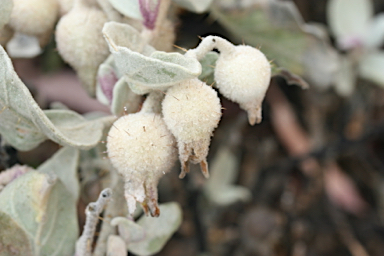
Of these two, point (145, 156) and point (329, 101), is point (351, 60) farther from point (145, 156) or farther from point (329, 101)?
point (145, 156)

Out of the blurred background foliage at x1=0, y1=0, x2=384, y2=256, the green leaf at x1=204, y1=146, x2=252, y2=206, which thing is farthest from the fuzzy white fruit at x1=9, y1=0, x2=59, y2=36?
the green leaf at x1=204, y1=146, x2=252, y2=206

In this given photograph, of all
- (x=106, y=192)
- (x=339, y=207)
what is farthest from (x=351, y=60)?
(x=106, y=192)

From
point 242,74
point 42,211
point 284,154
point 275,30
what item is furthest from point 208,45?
point 284,154

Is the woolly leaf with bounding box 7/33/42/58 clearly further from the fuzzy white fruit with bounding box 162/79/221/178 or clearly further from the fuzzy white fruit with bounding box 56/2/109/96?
the fuzzy white fruit with bounding box 162/79/221/178

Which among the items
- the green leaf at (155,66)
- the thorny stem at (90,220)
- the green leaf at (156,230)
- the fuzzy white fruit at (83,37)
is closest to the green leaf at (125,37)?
the green leaf at (155,66)

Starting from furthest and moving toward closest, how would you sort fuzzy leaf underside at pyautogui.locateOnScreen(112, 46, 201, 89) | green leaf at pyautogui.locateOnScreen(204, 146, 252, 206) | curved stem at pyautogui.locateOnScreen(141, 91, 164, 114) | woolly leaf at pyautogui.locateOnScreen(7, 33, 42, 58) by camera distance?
green leaf at pyautogui.locateOnScreen(204, 146, 252, 206) < woolly leaf at pyautogui.locateOnScreen(7, 33, 42, 58) < curved stem at pyautogui.locateOnScreen(141, 91, 164, 114) < fuzzy leaf underside at pyautogui.locateOnScreen(112, 46, 201, 89)

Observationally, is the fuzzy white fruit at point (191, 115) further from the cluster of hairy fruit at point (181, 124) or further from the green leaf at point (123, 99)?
the green leaf at point (123, 99)
